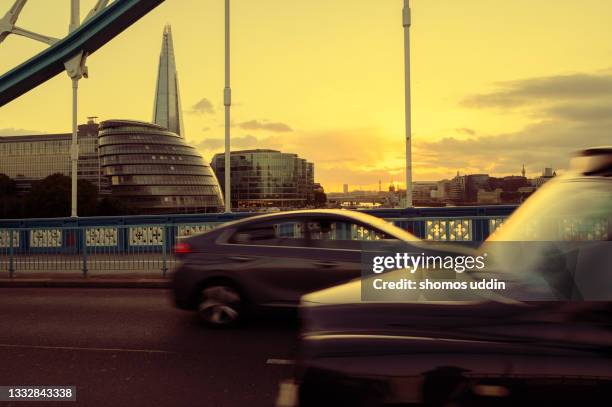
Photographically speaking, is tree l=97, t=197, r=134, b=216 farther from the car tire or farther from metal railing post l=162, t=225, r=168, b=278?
the car tire

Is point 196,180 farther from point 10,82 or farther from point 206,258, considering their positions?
point 206,258

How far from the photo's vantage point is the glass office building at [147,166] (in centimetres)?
11462

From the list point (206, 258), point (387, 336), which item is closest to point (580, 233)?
point (387, 336)

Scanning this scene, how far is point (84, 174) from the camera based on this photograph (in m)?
136

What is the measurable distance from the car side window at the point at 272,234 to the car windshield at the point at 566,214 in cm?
463

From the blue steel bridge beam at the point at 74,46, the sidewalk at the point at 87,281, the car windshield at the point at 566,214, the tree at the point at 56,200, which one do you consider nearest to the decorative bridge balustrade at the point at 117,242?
the sidewalk at the point at 87,281

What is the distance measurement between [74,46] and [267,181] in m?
124

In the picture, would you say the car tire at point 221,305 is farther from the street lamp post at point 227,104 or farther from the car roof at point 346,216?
the street lamp post at point 227,104

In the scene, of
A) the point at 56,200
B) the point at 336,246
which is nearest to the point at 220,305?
the point at 336,246

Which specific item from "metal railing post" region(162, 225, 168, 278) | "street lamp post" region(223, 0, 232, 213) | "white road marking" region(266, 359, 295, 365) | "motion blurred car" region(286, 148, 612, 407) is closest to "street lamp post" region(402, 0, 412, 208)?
"street lamp post" region(223, 0, 232, 213)

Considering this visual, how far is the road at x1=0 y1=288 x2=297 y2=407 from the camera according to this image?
16.7ft

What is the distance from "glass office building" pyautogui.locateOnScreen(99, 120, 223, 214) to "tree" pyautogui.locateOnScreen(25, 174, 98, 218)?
75.1 feet

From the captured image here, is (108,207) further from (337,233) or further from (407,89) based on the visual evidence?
(337,233)

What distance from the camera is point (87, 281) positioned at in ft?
41.6
